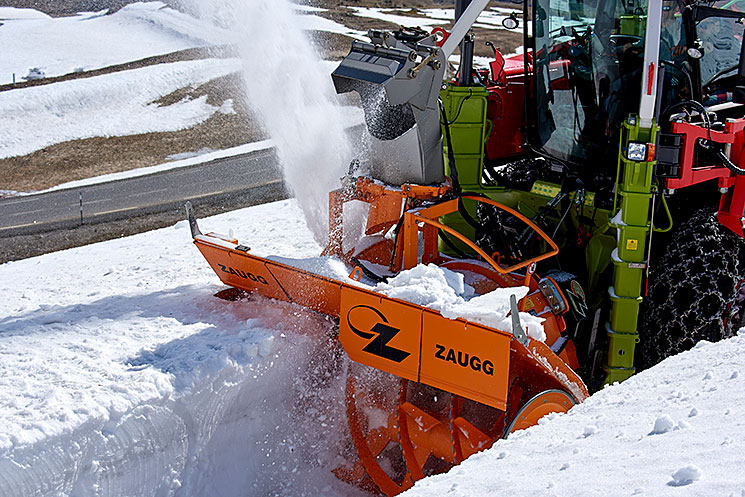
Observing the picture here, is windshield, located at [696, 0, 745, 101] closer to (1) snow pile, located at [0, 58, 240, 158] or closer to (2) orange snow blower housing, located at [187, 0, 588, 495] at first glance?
(2) orange snow blower housing, located at [187, 0, 588, 495]

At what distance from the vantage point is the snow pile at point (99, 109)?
1846 cm

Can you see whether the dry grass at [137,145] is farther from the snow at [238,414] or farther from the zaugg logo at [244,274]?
the snow at [238,414]

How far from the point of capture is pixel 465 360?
12.0 feet

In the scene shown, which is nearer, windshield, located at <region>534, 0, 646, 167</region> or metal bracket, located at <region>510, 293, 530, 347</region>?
metal bracket, located at <region>510, 293, 530, 347</region>

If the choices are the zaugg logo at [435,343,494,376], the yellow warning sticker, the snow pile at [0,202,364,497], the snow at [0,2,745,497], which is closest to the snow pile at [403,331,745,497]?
the snow at [0,2,745,497]

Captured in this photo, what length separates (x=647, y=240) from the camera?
4.39m

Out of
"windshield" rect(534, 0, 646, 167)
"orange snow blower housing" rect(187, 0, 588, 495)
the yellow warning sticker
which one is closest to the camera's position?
"orange snow blower housing" rect(187, 0, 588, 495)

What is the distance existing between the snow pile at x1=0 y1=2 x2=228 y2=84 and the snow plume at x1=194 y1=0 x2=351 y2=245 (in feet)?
61.7

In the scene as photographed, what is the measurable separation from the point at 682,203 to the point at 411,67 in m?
2.09

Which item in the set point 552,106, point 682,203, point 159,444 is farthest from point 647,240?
point 159,444

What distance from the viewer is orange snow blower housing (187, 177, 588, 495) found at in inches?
144

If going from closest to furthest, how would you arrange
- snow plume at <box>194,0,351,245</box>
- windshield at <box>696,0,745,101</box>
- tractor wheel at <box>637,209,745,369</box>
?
tractor wheel at <box>637,209,745,369</box> → windshield at <box>696,0,745,101</box> → snow plume at <box>194,0,351,245</box>

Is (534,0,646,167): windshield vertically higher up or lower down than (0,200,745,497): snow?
higher up

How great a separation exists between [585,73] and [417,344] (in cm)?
218
